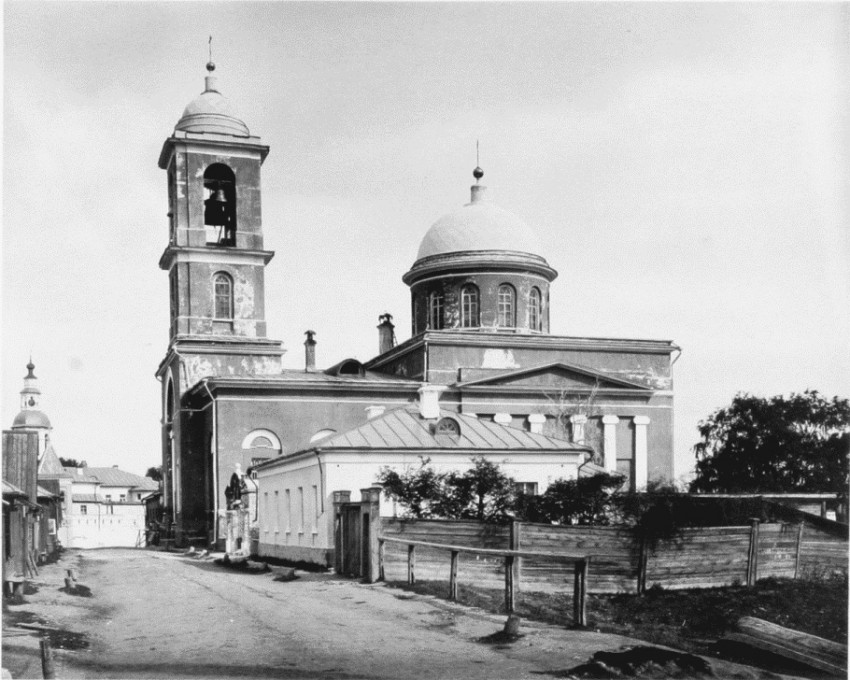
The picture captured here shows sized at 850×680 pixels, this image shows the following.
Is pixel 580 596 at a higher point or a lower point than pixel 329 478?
lower

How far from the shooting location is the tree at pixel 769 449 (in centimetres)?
3441

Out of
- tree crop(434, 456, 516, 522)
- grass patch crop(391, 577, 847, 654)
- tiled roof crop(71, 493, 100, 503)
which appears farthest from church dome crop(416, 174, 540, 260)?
tiled roof crop(71, 493, 100, 503)

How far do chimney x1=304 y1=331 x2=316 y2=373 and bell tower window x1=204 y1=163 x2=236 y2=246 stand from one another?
5.72 m

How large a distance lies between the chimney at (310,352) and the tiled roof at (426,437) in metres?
17.7

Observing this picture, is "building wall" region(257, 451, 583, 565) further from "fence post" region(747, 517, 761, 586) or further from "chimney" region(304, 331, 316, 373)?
"chimney" region(304, 331, 316, 373)

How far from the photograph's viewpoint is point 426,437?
2506 cm

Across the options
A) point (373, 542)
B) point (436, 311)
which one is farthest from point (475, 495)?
point (436, 311)

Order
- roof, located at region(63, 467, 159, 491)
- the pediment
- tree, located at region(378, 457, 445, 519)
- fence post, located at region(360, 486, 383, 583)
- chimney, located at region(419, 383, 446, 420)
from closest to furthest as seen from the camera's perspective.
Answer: fence post, located at region(360, 486, 383, 583) < tree, located at region(378, 457, 445, 519) < chimney, located at region(419, 383, 446, 420) < the pediment < roof, located at region(63, 467, 159, 491)

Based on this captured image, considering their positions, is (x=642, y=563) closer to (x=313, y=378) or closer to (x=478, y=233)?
(x=313, y=378)

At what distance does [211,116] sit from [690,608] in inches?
1130

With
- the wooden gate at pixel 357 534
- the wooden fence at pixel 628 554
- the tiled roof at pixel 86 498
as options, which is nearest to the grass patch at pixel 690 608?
the wooden fence at pixel 628 554

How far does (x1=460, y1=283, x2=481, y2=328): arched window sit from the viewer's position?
144ft

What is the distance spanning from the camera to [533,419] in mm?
39969

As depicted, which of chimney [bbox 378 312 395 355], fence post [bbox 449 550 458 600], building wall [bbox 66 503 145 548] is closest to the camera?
fence post [bbox 449 550 458 600]
